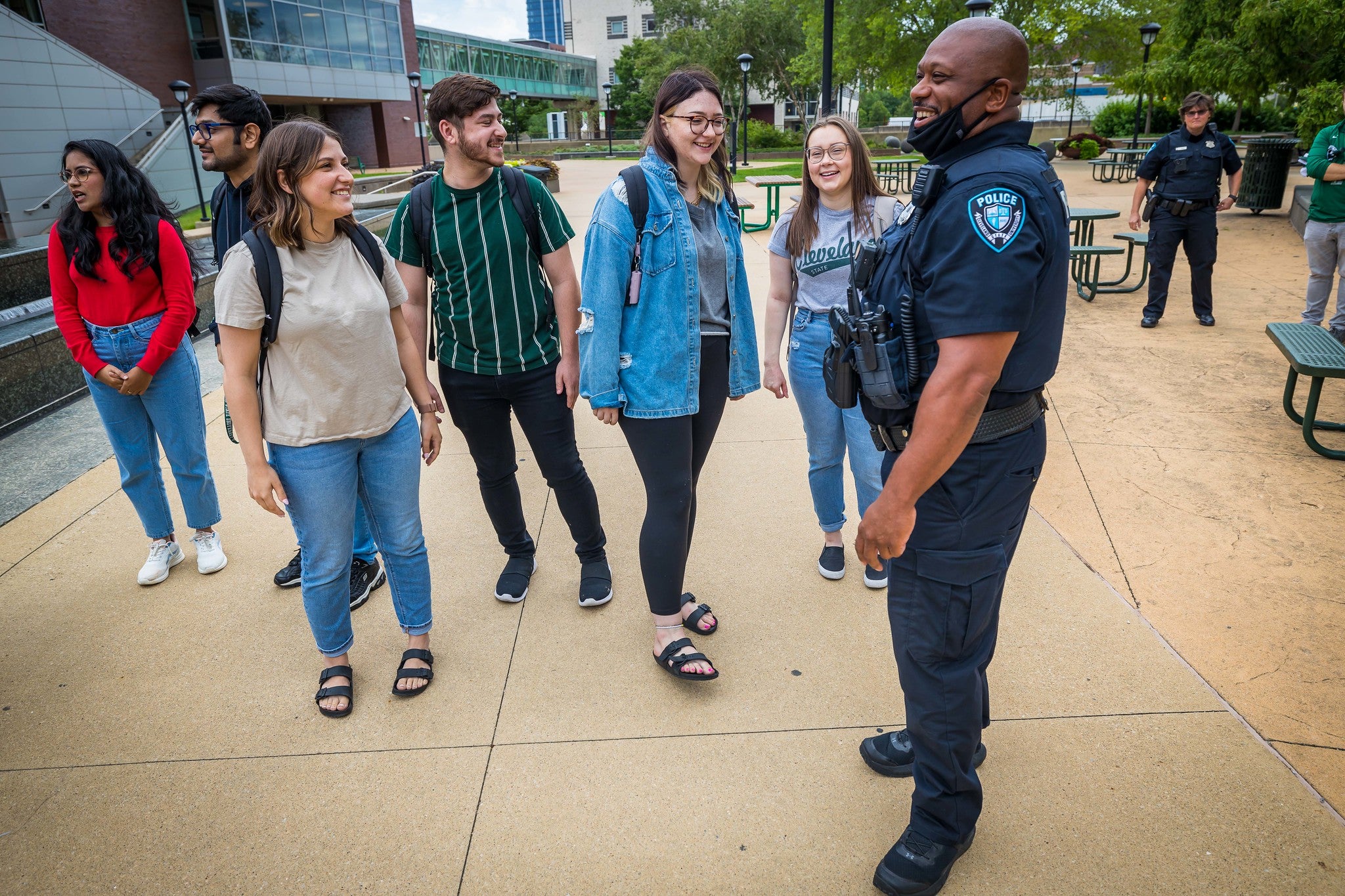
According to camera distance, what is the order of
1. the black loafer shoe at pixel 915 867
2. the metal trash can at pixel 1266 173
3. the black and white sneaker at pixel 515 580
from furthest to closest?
the metal trash can at pixel 1266 173 → the black and white sneaker at pixel 515 580 → the black loafer shoe at pixel 915 867

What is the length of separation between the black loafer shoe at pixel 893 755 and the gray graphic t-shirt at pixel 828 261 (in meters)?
1.63

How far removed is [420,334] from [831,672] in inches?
78.4

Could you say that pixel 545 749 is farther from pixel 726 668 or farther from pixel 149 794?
Result: pixel 149 794

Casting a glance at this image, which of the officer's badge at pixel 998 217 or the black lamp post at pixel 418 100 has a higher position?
the black lamp post at pixel 418 100

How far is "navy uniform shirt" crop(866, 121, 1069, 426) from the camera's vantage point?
5.47 ft

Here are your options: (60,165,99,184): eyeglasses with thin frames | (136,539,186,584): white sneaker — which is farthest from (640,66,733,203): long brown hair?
(136,539,186,584): white sneaker

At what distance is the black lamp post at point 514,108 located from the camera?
53.9 meters

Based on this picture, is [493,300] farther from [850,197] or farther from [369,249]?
[850,197]

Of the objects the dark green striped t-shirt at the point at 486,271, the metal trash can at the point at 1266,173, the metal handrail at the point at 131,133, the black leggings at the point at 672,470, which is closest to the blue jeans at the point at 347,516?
the dark green striped t-shirt at the point at 486,271

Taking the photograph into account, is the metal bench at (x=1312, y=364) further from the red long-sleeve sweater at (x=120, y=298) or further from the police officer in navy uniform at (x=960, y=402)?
the red long-sleeve sweater at (x=120, y=298)

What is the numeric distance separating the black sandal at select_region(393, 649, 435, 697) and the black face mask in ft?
7.65

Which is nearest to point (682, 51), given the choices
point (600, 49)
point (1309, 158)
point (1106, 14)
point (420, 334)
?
point (1106, 14)

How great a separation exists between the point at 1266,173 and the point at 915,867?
52.3 ft

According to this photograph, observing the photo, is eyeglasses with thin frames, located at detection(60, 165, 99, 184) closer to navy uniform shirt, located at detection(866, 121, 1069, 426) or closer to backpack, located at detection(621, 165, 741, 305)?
backpack, located at detection(621, 165, 741, 305)
